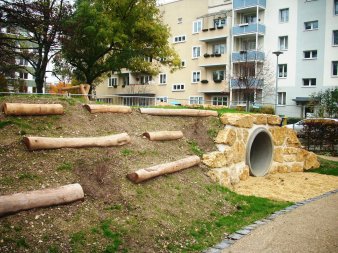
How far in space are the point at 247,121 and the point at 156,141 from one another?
400 cm

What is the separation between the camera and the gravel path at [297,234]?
18.6ft

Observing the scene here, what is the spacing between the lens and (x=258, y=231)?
21.1 feet

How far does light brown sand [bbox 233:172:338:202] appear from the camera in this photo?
9735 millimetres

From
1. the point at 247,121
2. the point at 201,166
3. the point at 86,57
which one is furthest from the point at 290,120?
the point at 201,166

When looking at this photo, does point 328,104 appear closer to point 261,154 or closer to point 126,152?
point 261,154

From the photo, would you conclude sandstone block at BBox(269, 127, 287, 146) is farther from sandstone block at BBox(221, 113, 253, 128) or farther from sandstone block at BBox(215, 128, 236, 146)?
sandstone block at BBox(215, 128, 236, 146)

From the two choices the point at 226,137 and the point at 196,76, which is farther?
the point at 196,76

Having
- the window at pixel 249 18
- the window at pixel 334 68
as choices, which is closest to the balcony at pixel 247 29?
the window at pixel 249 18

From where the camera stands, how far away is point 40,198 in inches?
206

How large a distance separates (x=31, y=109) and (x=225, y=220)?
4282mm

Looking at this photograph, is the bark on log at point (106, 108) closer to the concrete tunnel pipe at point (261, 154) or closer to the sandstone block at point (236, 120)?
the sandstone block at point (236, 120)

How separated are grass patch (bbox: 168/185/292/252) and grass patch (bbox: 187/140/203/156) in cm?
124

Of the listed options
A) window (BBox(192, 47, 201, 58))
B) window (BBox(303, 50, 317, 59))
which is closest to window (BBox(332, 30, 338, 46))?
window (BBox(303, 50, 317, 59))

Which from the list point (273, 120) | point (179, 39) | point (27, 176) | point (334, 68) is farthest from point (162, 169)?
point (179, 39)
